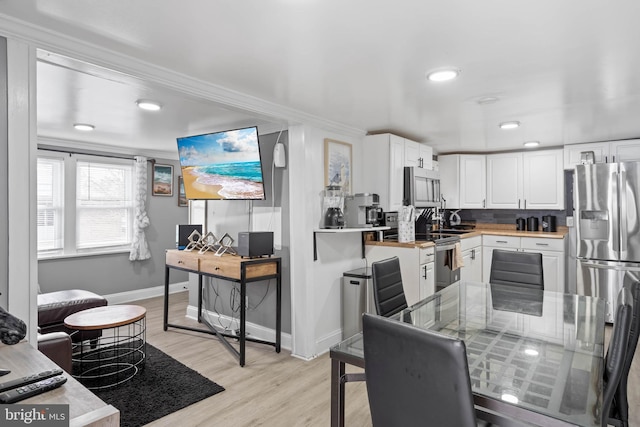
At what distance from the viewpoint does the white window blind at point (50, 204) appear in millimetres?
4688

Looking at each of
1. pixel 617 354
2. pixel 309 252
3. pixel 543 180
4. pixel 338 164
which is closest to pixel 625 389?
pixel 617 354

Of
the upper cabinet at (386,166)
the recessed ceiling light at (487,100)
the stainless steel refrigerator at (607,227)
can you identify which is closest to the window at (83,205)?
the upper cabinet at (386,166)

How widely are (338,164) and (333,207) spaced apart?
47cm

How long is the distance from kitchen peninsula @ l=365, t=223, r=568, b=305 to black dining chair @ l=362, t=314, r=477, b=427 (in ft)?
8.32

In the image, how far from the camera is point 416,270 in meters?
3.66

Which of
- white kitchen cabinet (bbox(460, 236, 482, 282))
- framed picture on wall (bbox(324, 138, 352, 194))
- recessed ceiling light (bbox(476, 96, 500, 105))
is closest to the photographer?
recessed ceiling light (bbox(476, 96, 500, 105))

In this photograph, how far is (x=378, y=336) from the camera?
1.21 m

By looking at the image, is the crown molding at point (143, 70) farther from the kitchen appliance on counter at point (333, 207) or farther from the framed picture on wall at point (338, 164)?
the kitchen appliance on counter at point (333, 207)

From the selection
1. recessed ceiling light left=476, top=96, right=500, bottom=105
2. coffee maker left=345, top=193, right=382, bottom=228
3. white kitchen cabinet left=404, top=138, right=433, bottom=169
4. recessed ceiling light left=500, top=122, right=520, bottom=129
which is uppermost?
recessed ceiling light left=500, top=122, right=520, bottom=129

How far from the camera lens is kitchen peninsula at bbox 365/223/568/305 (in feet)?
12.1

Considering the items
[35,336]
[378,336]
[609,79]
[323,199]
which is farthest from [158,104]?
[609,79]

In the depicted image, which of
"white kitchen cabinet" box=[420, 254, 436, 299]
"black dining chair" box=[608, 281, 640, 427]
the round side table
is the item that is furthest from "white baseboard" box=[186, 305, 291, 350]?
"black dining chair" box=[608, 281, 640, 427]

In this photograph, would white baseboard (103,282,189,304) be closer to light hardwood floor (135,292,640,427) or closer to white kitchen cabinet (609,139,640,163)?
light hardwood floor (135,292,640,427)

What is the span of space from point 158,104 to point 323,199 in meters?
1.65
